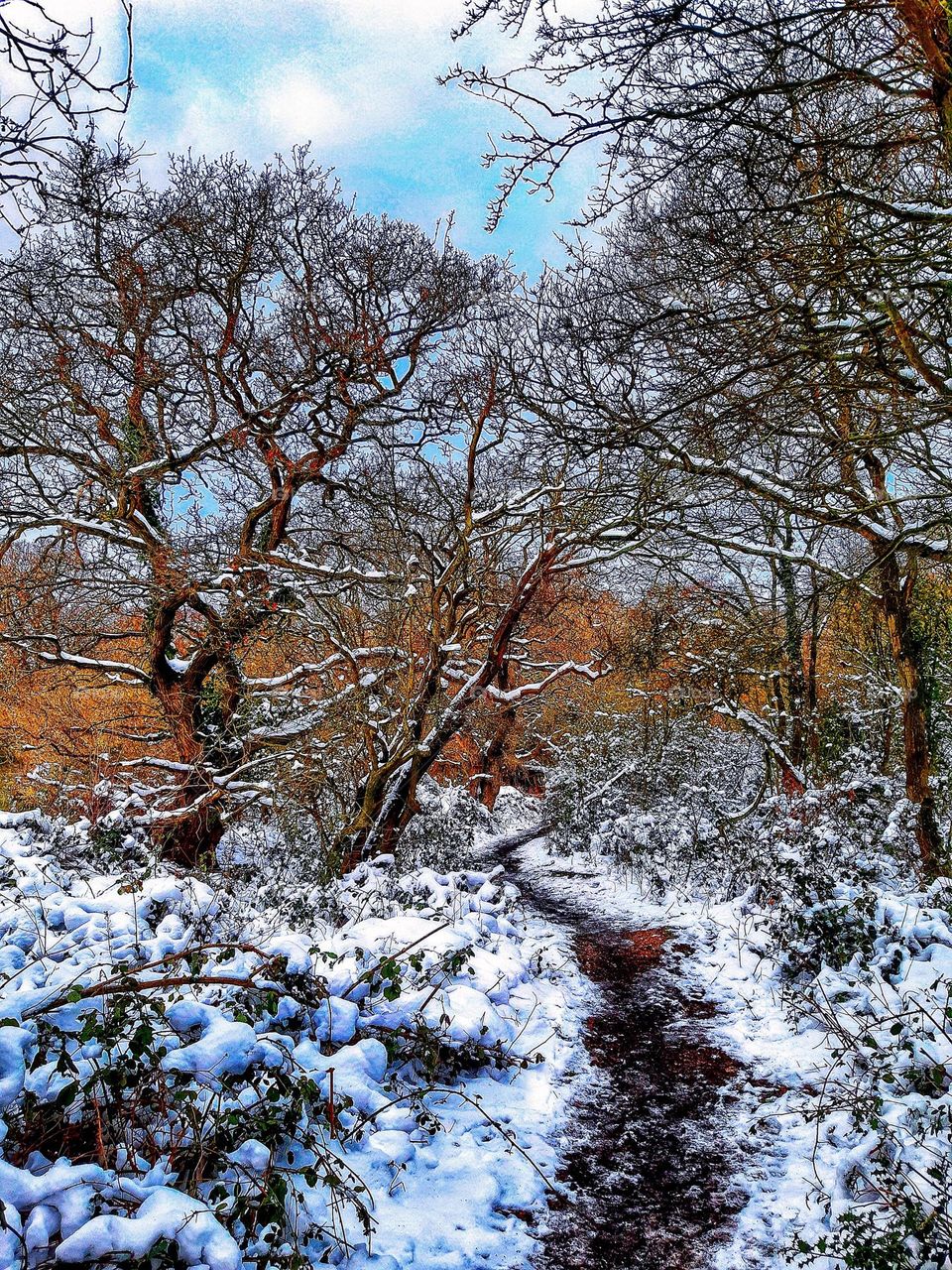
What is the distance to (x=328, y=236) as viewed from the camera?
394 inches

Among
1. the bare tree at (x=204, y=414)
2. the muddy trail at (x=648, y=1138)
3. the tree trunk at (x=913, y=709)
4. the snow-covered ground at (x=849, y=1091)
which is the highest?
the bare tree at (x=204, y=414)

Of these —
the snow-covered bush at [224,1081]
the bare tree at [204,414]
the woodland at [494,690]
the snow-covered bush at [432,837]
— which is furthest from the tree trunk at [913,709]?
the bare tree at [204,414]

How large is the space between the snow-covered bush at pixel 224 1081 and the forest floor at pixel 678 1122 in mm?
329

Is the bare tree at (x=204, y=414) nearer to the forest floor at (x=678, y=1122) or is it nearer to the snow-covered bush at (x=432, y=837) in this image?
the snow-covered bush at (x=432, y=837)

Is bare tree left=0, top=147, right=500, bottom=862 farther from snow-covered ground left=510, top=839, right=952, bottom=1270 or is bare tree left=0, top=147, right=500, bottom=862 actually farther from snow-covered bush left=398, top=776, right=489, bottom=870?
snow-covered ground left=510, top=839, right=952, bottom=1270

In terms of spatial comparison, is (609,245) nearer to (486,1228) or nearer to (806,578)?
(806,578)

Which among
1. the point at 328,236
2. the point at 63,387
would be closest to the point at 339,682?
the point at 63,387

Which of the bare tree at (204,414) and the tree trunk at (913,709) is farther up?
the bare tree at (204,414)

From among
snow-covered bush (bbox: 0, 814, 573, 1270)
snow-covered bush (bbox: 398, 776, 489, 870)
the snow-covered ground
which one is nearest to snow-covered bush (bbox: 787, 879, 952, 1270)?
the snow-covered ground

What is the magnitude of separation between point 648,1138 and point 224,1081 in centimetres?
218

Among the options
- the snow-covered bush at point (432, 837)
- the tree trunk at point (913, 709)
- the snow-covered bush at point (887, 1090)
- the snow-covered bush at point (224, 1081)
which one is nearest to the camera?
the snow-covered bush at point (224, 1081)

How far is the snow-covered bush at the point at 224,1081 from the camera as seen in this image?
222 centimetres

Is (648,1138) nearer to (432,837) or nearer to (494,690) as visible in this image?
(494,690)

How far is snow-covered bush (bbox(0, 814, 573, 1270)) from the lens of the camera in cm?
222
